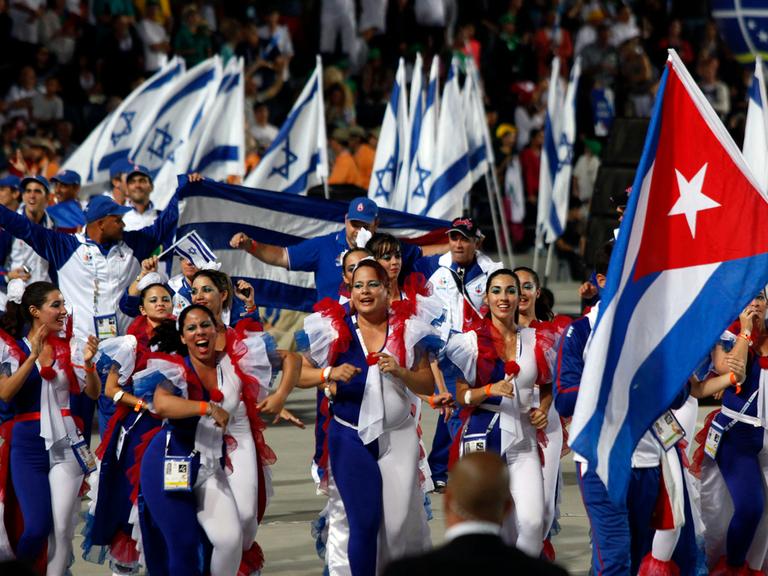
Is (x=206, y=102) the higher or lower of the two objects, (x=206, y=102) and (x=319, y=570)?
the higher

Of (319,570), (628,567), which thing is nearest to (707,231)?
(628,567)

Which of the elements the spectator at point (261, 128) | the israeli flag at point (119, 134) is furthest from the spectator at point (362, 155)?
the israeli flag at point (119, 134)

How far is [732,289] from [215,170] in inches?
434

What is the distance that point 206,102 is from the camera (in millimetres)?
19234

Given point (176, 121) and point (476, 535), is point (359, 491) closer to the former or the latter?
point (476, 535)

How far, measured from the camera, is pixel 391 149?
18.8 metres

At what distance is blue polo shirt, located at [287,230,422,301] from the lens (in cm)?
1203

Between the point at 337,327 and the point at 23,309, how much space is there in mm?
1735

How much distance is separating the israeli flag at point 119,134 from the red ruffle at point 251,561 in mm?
10377

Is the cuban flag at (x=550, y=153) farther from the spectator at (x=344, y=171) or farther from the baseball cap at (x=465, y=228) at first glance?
the baseball cap at (x=465, y=228)

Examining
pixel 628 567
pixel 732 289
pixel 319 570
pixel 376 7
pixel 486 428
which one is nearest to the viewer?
pixel 732 289

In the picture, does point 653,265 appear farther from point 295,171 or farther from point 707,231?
point 295,171

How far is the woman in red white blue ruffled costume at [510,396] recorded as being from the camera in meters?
9.05

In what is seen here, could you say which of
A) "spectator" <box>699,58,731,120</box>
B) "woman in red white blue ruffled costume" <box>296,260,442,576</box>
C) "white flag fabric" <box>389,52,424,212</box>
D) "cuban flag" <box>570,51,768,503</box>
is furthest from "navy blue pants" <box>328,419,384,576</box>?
"spectator" <box>699,58,731,120</box>
